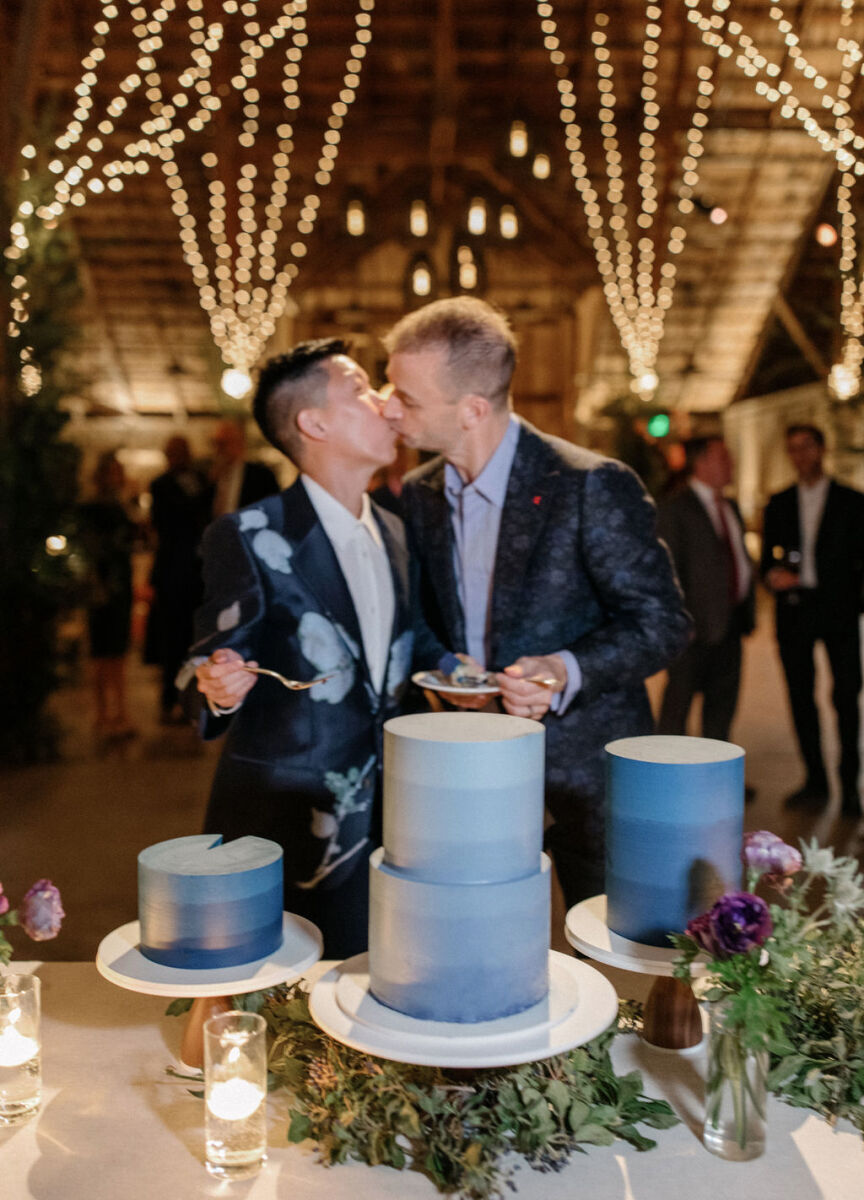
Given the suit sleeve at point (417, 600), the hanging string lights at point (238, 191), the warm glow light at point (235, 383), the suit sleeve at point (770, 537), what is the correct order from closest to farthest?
1. the suit sleeve at point (417, 600)
2. the suit sleeve at point (770, 537)
3. the hanging string lights at point (238, 191)
4. the warm glow light at point (235, 383)

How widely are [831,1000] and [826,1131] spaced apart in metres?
0.17

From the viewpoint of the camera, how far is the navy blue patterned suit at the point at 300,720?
190cm

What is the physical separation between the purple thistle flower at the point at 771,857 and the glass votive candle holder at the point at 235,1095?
0.54 meters

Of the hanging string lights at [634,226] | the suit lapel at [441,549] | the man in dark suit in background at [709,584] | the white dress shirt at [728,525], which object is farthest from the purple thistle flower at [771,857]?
the hanging string lights at [634,226]

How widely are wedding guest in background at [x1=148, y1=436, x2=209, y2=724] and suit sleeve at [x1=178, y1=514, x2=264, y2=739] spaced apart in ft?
14.4

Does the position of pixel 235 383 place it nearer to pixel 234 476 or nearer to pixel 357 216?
pixel 357 216

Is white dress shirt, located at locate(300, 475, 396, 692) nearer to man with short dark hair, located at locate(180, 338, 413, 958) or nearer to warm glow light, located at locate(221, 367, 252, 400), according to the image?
man with short dark hair, located at locate(180, 338, 413, 958)

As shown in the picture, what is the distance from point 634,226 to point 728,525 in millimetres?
8105

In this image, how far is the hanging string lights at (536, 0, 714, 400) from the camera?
10.5 m

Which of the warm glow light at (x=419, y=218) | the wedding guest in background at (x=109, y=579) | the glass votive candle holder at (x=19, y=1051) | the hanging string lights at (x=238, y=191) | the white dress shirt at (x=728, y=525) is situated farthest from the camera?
the hanging string lights at (x=238, y=191)

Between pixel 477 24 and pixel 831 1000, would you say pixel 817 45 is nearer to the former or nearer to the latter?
pixel 477 24

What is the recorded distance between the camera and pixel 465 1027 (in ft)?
3.47

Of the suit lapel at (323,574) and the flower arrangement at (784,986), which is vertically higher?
the suit lapel at (323,574)

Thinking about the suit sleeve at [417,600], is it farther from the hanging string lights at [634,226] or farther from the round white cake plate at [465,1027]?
the hanging string lights at [634,226]
